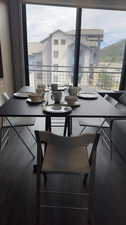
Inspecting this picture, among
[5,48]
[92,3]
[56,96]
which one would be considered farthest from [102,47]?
[56,96]

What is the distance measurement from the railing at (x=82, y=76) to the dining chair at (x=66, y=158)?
2.64 meters

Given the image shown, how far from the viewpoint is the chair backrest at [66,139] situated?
1.11 metres

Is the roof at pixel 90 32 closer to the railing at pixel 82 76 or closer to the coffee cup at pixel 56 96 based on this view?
the railing at pixel 82 76

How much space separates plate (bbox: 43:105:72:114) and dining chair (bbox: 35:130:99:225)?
32cm

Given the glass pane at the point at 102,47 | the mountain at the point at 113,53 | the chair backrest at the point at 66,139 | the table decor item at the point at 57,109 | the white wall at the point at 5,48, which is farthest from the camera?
the mountain at the point at 113,53

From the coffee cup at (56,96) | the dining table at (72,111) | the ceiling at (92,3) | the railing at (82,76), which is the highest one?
the ceiling at (92,3)

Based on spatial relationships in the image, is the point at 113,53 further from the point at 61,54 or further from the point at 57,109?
the point at 57,109

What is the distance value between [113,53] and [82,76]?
868mm

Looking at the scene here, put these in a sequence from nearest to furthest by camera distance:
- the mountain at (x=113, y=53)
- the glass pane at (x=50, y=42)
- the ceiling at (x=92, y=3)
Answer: the ceiling at (x=92, y=3), the glass pane at (x=50, y=42), the mountain at (x=113, y=53)

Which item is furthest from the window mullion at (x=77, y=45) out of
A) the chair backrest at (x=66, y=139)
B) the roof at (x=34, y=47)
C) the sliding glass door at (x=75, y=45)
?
the chair backrest at (x=66, y=139)

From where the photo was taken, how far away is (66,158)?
128 cm

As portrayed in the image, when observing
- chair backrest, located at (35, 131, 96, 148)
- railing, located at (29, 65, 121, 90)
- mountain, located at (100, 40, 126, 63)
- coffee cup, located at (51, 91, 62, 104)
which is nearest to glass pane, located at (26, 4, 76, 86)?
railing, located at (29, 65, 121, 90)

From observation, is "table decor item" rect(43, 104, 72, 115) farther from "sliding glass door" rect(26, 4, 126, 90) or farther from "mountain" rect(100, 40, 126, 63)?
"mountain" rect(100, 40, 126, 63)

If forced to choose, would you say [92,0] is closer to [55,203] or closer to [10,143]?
[10,143]
